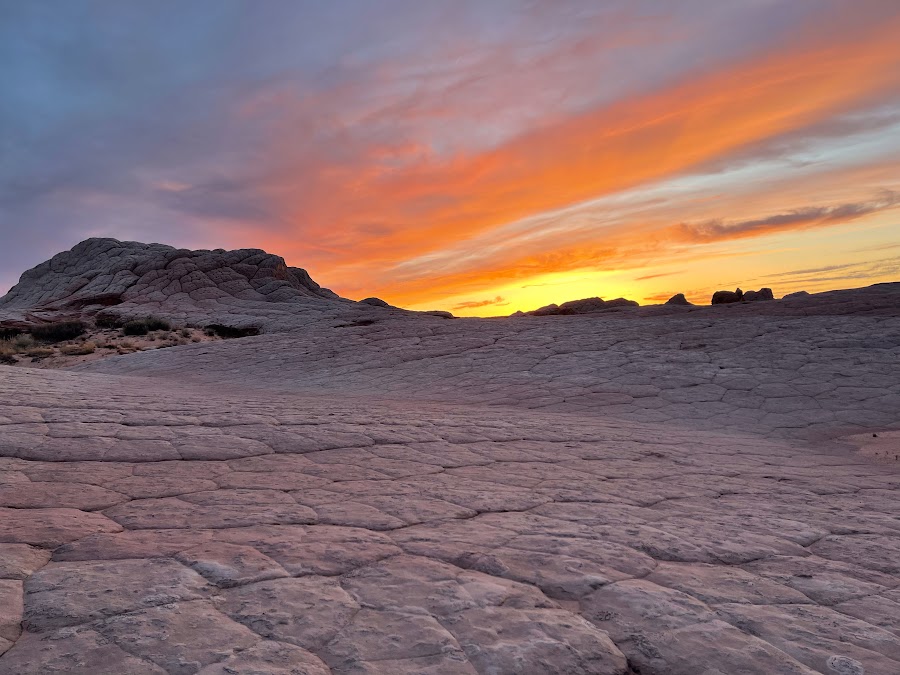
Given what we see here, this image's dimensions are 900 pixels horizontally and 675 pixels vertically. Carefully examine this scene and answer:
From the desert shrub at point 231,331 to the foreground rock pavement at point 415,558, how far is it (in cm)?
2195

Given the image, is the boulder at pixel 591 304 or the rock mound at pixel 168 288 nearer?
the boulder at pixel 591 304

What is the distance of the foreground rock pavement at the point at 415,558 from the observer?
5.72 feet

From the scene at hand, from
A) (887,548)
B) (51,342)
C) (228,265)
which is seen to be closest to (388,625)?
(887,548)

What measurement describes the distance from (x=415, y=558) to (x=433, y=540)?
8.9 inches

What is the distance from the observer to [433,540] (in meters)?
2.59

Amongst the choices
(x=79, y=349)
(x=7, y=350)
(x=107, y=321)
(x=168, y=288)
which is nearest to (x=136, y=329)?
(x=79, y=349)

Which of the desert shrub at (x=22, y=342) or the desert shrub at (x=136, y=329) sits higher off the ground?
the desert shrub at (x=136, y=329)

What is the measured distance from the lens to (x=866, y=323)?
10.5 meters

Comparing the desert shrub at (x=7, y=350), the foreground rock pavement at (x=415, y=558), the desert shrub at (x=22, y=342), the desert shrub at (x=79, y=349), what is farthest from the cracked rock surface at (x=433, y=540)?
the desert shrub at (x=22, y=342)

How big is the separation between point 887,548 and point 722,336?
28.2 ft

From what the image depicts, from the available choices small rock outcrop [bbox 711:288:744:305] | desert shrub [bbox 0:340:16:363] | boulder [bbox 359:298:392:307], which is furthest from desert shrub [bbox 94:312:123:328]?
small rock outcrop [bbox 711:288:744:305]

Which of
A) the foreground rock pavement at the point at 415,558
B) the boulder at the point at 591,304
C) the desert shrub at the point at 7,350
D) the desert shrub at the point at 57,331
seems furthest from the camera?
the boulder at the point at 591,304

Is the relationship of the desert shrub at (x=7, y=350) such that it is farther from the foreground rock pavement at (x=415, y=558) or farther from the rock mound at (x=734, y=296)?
the rock mound at (x=734, y=296)

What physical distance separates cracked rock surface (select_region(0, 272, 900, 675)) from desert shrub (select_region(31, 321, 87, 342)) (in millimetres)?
21029
